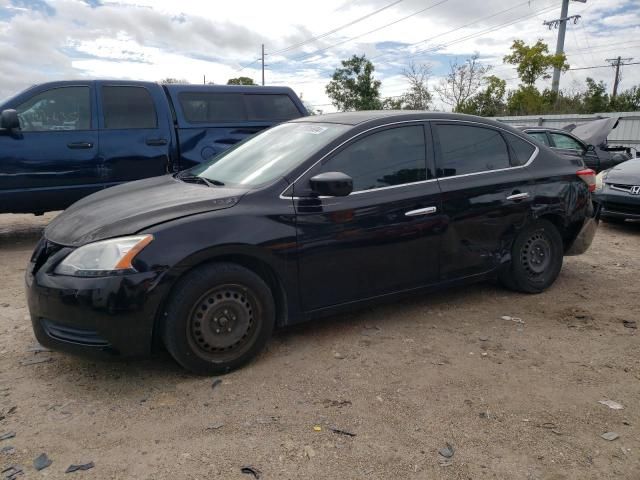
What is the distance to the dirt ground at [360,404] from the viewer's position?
8.02 ft

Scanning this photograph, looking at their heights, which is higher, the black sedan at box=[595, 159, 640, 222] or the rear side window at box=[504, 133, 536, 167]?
the rear side window at box=[504, 133, 536, 167]

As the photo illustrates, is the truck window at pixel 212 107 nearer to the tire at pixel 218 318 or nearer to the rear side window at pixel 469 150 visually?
the rear side window at pixel 469 150

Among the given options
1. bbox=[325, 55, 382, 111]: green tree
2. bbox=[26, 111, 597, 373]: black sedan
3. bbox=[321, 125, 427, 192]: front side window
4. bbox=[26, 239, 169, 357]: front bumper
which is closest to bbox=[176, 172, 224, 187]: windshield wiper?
bbox=[26, 111, 597, 373]: black sedan

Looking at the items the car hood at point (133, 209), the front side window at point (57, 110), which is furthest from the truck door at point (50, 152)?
the car hood at point (133, 209)

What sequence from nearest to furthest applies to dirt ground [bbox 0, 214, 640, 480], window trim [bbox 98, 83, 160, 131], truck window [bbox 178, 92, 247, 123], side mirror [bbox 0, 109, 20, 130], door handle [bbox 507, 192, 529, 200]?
dirt ground [bbox 0, 214, 640, 480], door handle [bbox 507, 192, 529, 200], side mirror [bbox 0, 109, 20, 130], window trim [bbox 98, 83, 160, 131], truck window [bbox 178, 92, 247, 123]

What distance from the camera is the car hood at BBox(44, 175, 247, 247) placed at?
3.04 m

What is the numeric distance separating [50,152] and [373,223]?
14.4 ft

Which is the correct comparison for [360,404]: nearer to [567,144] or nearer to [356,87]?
[567,144]

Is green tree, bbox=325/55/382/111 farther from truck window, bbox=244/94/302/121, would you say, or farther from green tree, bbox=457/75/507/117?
truck window, bbox=244/94/302/121

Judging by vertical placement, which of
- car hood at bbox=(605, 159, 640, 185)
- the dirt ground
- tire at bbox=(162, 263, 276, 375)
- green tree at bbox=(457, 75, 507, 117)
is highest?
green tree at bbox=(457, 75, 507, 117)

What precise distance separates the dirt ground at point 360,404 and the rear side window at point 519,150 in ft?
4.37

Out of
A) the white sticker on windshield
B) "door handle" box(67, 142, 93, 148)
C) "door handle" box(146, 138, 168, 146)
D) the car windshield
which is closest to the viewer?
the car windshield

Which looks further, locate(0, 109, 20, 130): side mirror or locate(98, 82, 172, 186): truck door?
locate(98, 82, 172, 186): truck door

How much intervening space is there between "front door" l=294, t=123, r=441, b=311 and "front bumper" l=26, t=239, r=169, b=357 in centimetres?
101
